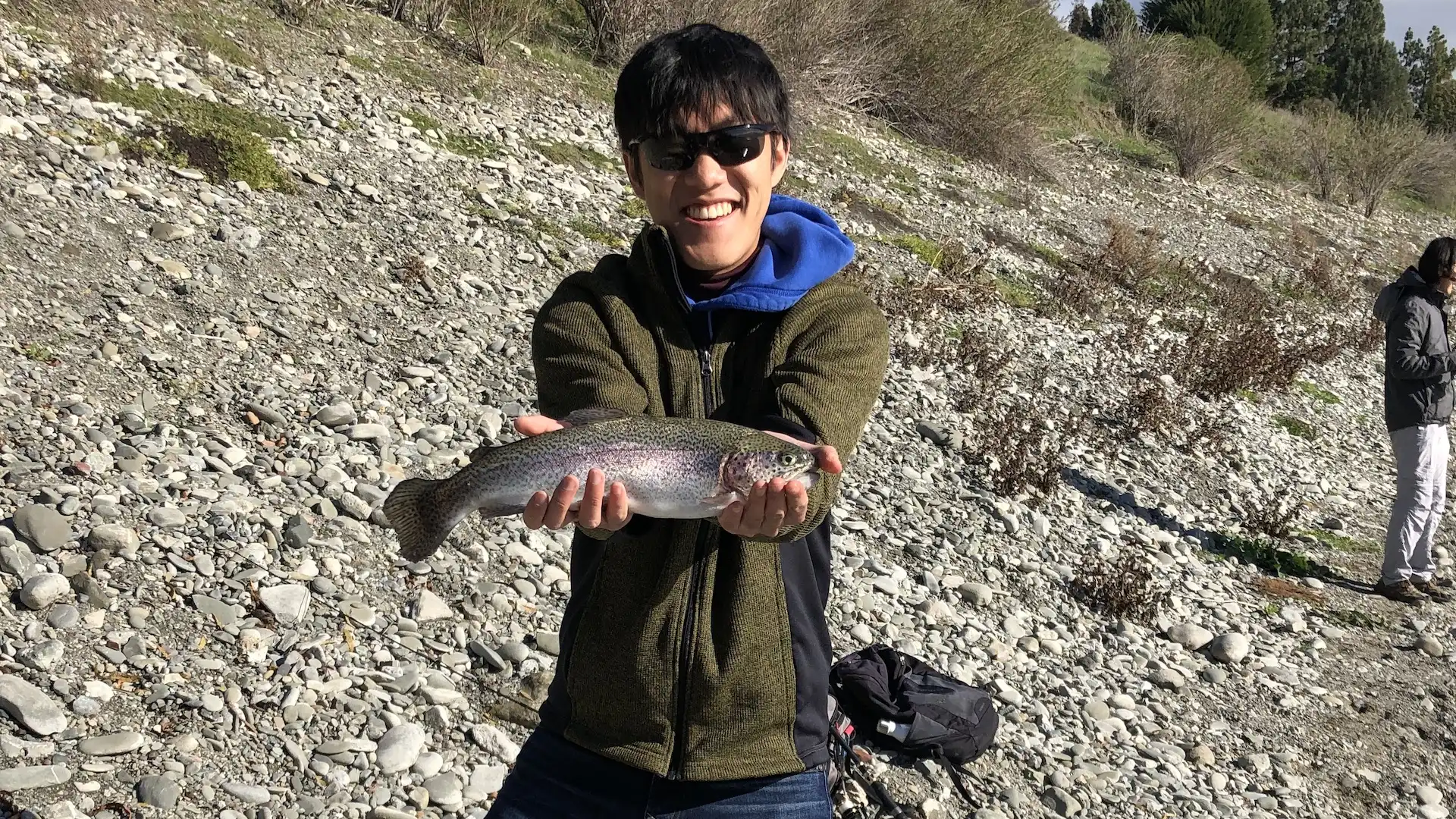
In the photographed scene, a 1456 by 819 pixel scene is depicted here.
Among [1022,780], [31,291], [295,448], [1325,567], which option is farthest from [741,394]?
[1325,567]

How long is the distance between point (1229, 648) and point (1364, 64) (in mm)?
56567

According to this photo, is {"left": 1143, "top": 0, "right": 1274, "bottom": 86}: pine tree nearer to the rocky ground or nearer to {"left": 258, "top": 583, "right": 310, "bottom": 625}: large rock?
the rocky ground

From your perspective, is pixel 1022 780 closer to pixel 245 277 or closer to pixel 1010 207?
pixel 245 277

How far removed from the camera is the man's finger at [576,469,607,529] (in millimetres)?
2326

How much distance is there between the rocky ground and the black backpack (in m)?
0.21

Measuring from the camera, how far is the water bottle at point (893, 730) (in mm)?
5336

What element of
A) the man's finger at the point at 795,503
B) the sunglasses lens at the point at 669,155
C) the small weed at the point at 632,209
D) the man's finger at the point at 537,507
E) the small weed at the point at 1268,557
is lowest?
the small weed at the point at 1268,557

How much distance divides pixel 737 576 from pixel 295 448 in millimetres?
4878

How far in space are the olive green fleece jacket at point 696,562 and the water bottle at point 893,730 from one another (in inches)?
111

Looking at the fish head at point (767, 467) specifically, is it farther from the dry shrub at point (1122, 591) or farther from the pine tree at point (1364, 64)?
the pine tree at point (1364, 64)

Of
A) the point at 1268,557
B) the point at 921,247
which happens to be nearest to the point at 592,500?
the point at 1268,557

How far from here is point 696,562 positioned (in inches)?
99.0

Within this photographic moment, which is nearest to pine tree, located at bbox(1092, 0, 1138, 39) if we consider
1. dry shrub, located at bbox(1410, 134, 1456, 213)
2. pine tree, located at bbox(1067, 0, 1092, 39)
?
pine tree, located at bbox(1067, 0, 1092, 39)

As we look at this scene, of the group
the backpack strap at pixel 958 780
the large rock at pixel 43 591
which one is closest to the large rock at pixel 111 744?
the large rock at pixel 43 591
